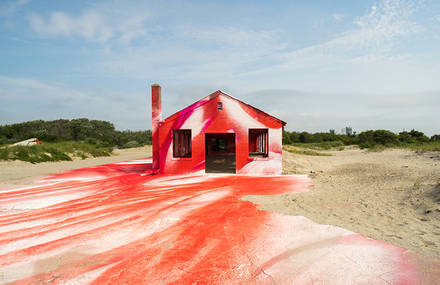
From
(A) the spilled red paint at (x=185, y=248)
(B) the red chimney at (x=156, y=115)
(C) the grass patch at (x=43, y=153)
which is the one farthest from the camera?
(C) the grass patch at (x=43, y=153)

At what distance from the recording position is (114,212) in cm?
566

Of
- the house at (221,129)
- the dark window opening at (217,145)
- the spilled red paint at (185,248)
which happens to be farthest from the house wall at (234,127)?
the dark window opening at (217,145)

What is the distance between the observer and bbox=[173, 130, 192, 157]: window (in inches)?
496

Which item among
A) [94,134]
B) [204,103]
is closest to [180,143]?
[204,103]

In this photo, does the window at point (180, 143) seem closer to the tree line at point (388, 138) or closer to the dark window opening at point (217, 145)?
the dark window opening at point (217, 145)

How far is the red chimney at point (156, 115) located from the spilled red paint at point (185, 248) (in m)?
6.19

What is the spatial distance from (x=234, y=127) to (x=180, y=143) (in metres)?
3.55

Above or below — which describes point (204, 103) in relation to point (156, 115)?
above

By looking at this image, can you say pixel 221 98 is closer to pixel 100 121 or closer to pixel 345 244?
pixel 345 244

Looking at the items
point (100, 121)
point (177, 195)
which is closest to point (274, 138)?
point (177, 195)

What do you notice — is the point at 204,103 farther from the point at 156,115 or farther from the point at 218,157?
the point at 218,157

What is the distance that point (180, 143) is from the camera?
1347 cm

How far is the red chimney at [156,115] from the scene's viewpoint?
12352 mm

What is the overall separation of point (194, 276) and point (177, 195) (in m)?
4.44
